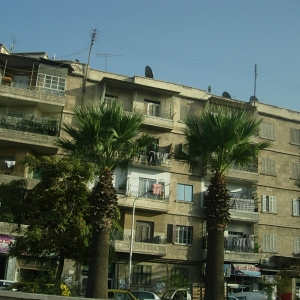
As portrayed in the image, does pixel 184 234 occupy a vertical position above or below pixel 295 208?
below

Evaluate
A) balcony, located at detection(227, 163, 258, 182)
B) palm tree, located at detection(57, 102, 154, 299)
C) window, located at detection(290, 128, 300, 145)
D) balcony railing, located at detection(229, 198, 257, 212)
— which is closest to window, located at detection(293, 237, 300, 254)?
balcony railing, located at detection(229, 198, 257, 212)

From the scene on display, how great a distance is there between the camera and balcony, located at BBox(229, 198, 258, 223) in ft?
123

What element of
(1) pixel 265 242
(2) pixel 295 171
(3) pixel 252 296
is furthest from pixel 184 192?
(3) pixel 252 296

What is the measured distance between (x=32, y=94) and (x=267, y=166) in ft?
64.3

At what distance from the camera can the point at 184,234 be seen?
36969 mm

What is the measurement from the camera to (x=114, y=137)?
19.9 metres

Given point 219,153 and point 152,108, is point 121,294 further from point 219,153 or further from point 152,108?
point 152,108

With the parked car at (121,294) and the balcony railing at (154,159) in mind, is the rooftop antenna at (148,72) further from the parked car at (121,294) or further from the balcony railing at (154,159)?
the parked car at (121,294)

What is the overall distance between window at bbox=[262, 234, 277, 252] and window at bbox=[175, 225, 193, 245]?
6.26 metres

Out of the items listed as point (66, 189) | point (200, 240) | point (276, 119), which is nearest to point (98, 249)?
point (66, 189)

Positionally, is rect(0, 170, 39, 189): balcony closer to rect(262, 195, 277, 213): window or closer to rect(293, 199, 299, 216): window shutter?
rect(262, 195, 277, 213): window

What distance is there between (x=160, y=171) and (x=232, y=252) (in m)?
7.88

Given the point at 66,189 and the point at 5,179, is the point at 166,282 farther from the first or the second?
the point at 66,189

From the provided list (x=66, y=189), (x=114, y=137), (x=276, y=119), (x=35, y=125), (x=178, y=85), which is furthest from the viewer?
(x=276, y=119)
